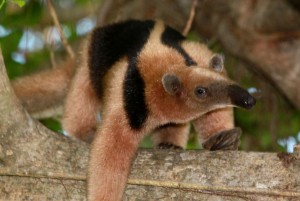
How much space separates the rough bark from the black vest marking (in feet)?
1.29

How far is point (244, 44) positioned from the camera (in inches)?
237

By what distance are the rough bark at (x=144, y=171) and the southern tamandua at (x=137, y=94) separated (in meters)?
0.14

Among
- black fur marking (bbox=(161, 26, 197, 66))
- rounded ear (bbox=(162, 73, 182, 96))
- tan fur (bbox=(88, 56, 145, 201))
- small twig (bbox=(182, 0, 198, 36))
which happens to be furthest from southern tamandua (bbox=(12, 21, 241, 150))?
small twig (bbox=(182, 0, 198, 36))

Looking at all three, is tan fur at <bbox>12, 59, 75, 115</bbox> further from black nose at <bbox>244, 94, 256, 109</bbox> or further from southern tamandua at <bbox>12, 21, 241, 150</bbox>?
black nose at <bbox>244, 94, 256, 109</bbox>

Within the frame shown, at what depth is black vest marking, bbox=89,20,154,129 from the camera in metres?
4.48

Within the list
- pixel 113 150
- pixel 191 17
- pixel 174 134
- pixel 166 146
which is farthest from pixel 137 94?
pixel 191 17

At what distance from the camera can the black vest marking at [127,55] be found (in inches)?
176

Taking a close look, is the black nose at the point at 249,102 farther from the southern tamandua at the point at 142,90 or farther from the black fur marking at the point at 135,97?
the black fur marking at the point at 135,97

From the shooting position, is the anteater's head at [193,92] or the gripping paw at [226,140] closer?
the anteater's head at [193,92]

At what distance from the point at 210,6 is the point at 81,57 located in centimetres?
166

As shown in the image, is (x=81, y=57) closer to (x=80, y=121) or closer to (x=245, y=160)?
(x=80, y=121)

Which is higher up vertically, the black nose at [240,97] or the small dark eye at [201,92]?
the black nose at [240,97]

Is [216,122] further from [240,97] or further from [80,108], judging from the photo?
[80,108]

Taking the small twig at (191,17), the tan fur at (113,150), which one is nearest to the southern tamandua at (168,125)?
the tan fur at (113,150)
